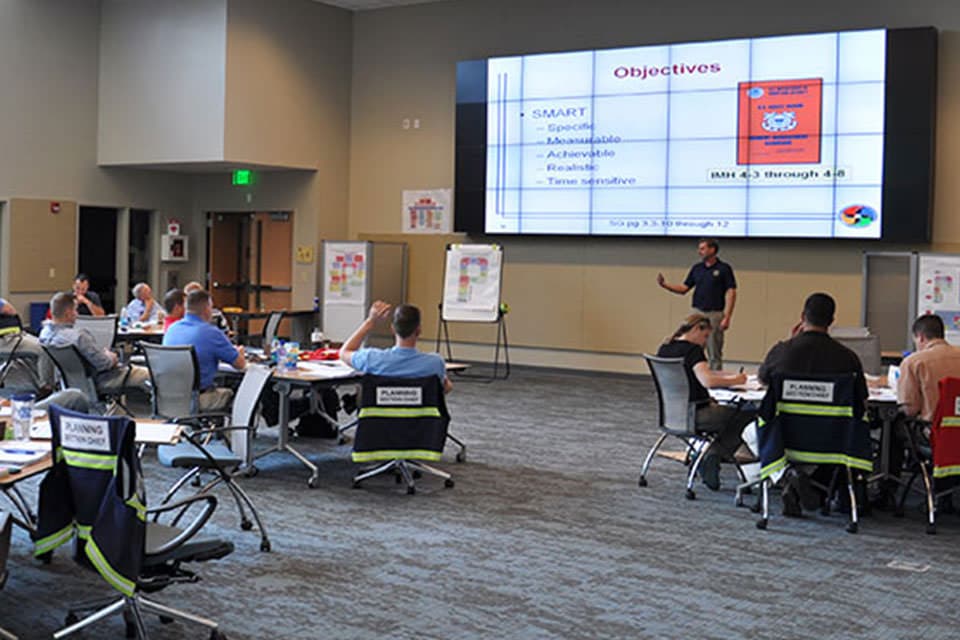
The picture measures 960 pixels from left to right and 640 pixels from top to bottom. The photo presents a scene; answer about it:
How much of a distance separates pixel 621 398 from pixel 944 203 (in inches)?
149

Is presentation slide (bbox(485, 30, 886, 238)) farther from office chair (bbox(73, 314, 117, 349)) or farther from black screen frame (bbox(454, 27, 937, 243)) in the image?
office chair (bbox(73, 314, 117, 349))

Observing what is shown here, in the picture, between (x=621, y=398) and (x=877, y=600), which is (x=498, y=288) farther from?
(x=877, y=600)

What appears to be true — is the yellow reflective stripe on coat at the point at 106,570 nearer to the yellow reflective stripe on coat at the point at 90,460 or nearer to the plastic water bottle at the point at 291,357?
the yellow reflective stripe on coat at the point at 90,460

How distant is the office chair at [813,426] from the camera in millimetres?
6191

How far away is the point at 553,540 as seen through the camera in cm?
605

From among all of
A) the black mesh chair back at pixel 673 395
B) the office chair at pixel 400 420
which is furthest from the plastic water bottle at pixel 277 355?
the black mesh chair back at pixel 673 395

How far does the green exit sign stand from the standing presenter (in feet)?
21.5

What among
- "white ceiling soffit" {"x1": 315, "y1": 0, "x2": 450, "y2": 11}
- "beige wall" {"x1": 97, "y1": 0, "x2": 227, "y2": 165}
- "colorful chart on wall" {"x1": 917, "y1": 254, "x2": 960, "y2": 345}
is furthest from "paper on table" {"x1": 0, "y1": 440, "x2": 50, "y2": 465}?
"white ceiling soffit" {"x1": 315, "y1": 0, "x2": 450, "y2": 11}

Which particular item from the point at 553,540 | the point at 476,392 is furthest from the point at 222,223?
the point at 553,540

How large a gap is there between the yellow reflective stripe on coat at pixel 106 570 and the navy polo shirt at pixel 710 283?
28.7 feet

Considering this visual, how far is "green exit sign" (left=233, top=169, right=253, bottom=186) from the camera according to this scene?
52.5 ft

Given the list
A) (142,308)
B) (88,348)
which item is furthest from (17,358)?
(88,348)

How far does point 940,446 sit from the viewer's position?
6.28 m

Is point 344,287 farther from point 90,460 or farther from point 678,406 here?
point 90,460
